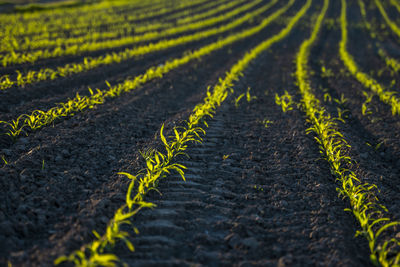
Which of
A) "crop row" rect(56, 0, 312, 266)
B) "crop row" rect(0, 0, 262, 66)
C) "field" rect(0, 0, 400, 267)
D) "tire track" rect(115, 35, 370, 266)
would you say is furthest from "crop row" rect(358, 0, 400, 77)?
"crop row" rect(0, 0, 262, 66)

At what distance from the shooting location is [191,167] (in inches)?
154

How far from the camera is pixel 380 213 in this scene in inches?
124

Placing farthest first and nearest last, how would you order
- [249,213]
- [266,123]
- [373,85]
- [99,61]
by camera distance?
1. [99,61]
2. [373,85]
3. [266,123]
4. [249,213]

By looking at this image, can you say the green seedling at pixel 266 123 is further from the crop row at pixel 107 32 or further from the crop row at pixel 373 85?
the crop row at pixel 107 32

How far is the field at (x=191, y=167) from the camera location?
2.57 m

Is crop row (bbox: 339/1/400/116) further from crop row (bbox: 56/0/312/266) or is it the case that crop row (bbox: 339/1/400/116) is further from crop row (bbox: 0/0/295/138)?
crop row (bbox: 0/0/295/138)

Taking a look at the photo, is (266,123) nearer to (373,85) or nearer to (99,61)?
(373,85)

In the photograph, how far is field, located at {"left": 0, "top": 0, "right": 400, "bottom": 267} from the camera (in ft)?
8.43

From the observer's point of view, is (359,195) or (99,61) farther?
(99,61)

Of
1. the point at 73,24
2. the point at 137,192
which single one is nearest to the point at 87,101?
the point at 137,192

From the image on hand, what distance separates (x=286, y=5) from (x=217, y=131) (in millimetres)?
26708

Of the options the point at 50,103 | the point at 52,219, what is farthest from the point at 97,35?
the point at 52,219

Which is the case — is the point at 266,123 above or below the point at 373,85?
above

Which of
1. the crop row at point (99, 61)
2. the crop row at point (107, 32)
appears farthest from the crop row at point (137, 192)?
the crop row at point (107, 32)
